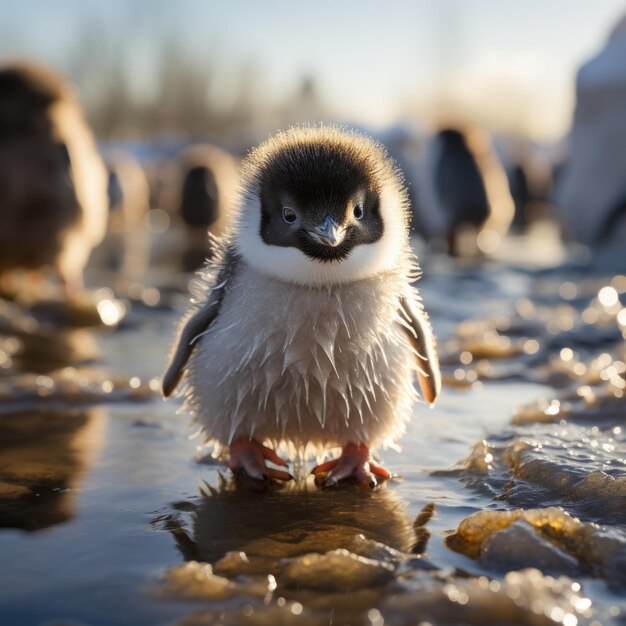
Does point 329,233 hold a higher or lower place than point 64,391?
higher

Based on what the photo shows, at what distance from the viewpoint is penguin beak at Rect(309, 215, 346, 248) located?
226 centimetres

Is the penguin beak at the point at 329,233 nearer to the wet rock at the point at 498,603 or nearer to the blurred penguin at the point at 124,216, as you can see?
the wet rock at the point at 498,603

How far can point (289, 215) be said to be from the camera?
2.43 meters

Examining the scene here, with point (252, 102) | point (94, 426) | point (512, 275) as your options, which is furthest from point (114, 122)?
point (94, 426)

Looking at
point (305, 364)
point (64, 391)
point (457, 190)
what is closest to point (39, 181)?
point (64, 391)

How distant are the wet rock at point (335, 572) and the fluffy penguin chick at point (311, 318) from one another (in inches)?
24.6

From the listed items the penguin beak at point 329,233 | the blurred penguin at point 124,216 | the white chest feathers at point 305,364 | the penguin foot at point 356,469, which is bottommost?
the penguin foot at point 356,469

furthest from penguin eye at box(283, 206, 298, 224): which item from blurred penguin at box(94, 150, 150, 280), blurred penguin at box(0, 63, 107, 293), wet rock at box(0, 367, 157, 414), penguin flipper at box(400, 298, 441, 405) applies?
blurred penguin at box(94, 150, 150, 280)

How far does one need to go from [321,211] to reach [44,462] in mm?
1073

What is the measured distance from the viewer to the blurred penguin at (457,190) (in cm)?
1016

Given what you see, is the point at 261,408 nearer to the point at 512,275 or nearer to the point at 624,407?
the point at 624,407

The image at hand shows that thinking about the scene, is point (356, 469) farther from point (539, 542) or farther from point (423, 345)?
point (539, 542)

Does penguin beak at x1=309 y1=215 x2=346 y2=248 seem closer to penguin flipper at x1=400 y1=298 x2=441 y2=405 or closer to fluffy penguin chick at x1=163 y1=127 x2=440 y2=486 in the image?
fluffy penguin chick at x1=163 y1=127 x2=440 y2=486

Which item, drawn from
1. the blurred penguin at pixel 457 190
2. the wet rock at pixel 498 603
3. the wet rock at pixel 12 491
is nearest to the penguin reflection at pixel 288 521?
the wet rock at pixel 498 603
